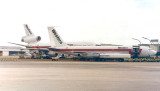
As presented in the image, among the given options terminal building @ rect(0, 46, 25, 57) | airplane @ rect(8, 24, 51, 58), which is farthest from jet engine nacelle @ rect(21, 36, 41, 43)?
terminal building @ rect(0, 46, 25, 57)

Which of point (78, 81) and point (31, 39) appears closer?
point (78, 81)

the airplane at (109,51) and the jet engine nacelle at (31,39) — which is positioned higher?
the jet engine nacelle at (31,39)

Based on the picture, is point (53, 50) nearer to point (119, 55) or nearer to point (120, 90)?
point (119, 55)

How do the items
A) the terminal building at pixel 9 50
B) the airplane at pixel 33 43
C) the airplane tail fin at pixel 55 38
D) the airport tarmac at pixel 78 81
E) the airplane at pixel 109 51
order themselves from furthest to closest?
the terminal building at pixel 9 50
the airplane at pixel 33 43
the airplane tail fin at pixel 55 38
the airplane at pixel 109 51
the airport tarmac at pixel 78 81

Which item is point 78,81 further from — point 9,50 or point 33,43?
point 9,50

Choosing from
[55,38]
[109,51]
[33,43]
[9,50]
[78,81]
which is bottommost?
[78,81]

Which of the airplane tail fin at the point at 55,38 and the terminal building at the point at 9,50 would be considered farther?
the terminal building at the point at 9,50

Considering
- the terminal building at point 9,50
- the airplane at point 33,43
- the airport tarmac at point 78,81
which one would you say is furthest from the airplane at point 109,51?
the terminal building at point 9,50

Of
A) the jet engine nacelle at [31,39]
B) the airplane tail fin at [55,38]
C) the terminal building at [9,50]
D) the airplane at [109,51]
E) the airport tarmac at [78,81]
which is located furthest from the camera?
the terminal building at [9,50]

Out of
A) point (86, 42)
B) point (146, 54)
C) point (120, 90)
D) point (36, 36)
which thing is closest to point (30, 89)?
point (120, 90)

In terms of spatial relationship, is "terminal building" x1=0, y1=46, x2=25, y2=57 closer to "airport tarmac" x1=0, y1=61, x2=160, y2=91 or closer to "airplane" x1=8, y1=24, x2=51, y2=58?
"airplane" x1=8, y1=24, x2=51, y2=58

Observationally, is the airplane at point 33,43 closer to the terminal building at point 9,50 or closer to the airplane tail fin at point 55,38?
the airplane tail fin at point 55,38

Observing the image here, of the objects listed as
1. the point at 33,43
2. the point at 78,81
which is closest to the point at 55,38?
the point at 33,43

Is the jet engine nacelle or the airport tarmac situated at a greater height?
the jet engine nacelle
